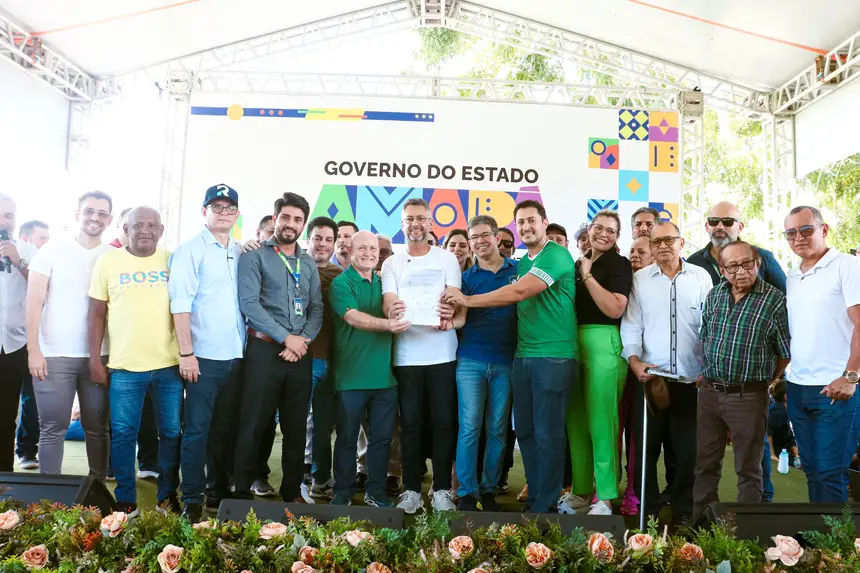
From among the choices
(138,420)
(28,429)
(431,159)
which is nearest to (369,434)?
(138,420)

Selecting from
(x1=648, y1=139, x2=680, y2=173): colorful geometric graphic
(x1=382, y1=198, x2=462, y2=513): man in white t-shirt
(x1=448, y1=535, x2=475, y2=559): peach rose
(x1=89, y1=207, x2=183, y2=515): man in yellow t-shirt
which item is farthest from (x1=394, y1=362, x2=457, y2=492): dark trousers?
(x1=648, y1=139, x2=680, y2=173): colorful geometric graphic

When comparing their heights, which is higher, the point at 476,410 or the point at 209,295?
the point at 209,295

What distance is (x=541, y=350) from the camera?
317cm

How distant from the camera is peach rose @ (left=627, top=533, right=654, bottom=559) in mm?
1536

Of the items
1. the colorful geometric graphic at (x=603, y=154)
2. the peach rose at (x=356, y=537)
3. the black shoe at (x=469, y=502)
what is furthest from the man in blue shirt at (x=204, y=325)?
the colorful geometric graphic at (x=603, y=154)

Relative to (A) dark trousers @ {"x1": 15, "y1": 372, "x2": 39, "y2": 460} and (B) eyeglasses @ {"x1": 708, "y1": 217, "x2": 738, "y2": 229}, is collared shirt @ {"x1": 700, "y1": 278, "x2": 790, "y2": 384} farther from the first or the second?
(A) dark trousers @ {"x1": 15, "y1": 372, "x2": 39, "y2": 460}

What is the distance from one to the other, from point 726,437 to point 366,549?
219 centimetres

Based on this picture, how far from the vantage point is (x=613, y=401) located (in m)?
3.27

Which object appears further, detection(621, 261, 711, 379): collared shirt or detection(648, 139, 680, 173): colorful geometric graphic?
detection(648, 139, 680, 173): colorful geometric graphic

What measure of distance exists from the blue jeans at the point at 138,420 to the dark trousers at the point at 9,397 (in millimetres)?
889

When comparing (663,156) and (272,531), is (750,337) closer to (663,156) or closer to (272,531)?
(272,531)

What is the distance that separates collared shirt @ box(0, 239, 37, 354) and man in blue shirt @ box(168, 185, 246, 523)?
1190 millimetres

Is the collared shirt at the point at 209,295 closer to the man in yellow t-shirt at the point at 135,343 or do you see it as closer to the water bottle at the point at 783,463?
the man in yellow t-shirt at the point at 135,343

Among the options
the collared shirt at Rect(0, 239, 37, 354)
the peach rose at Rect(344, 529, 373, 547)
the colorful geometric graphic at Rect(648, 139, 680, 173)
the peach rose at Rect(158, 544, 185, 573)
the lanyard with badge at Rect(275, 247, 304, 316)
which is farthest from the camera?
the colorful geometric graphic at Rect(648, 139, 680, 173)
